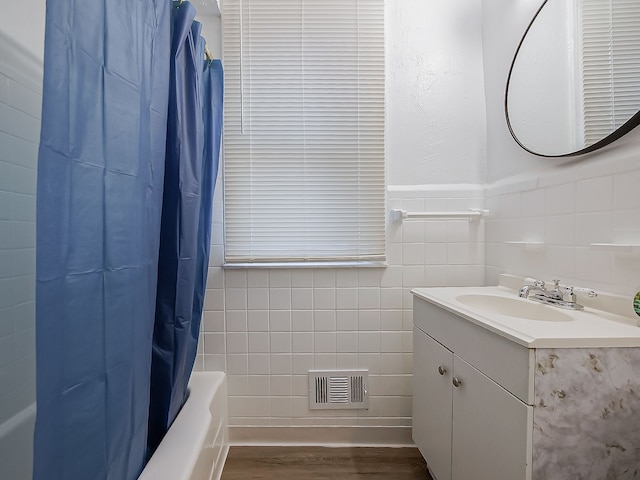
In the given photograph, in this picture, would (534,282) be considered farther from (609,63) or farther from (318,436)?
(318,436)

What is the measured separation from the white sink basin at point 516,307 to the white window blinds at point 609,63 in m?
0.57

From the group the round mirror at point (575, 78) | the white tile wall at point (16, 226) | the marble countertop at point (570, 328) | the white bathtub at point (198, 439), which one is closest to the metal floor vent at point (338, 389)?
the white bathtub at point (198, 439)

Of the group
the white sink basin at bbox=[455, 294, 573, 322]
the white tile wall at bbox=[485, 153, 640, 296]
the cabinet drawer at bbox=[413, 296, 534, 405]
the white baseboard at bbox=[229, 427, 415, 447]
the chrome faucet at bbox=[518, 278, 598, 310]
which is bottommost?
the white baseboard at bbox=[229, 427, 415, 447]

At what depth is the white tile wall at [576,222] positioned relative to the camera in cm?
90

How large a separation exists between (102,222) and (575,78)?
1495 millimetres

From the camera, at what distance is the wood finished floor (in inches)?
54.0

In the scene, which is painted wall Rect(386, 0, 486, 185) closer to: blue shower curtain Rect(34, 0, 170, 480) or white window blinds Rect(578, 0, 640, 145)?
white window blinds Rect(578, 0, 640, 145)

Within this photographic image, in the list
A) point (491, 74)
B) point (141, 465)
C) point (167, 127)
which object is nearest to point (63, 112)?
point (167, 127)

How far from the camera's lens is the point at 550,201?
1.18 meters

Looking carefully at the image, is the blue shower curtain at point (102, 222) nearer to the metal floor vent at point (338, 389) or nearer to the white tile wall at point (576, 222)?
the metal floor vent at point (338, 389)

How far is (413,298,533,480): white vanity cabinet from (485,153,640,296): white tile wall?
46 cm

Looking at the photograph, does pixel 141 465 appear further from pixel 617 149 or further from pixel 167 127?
pixel 617 149

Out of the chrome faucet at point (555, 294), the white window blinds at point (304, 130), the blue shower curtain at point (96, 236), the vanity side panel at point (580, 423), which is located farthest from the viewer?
the white window blinds at point (304, 130)

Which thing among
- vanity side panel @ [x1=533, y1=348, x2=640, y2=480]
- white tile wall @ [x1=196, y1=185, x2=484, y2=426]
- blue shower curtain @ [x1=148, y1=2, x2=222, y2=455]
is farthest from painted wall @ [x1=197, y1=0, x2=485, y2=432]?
vanity side panel @ [x1=533, y1=348, x2=640, y2=480]
